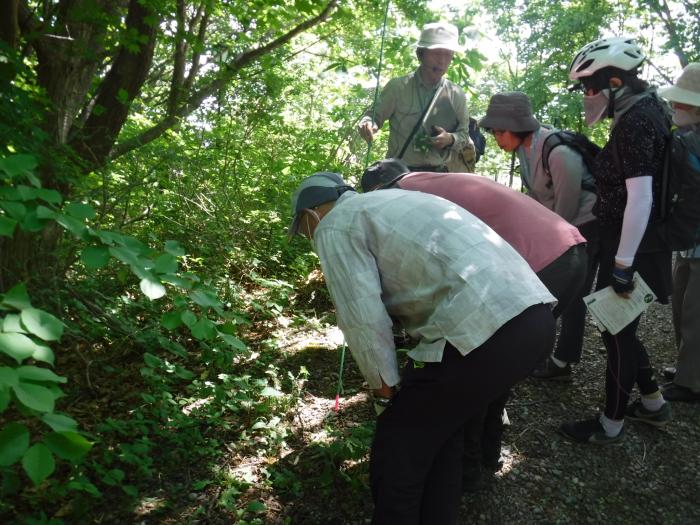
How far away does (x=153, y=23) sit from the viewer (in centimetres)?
367

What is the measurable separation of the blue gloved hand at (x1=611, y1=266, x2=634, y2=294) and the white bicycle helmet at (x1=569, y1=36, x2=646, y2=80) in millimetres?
961

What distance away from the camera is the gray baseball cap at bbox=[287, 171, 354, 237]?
2.06m

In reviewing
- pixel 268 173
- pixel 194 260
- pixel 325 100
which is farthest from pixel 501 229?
pixel 325 100

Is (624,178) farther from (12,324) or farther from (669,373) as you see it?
(12,324)

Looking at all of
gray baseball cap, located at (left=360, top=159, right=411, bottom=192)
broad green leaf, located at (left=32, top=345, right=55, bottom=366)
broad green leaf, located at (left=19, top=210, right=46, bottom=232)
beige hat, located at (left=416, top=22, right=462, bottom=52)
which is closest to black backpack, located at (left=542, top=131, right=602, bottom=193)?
gray baseball cap, located at (left=360, top=159, right=411, bottom=192)

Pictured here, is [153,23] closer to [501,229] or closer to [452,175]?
[452,175]

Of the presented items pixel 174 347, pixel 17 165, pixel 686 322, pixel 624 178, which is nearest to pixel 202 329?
pixel 17 165

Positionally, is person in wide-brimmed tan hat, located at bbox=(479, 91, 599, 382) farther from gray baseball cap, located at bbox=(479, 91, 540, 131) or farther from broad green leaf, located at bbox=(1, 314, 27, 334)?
broad green leaf, located at bbox=(1, 314, 27, 334)

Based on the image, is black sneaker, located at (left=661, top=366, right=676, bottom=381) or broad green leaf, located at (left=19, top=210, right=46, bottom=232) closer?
broad green leaf, located at (left=19, top=210, right=46, bottom=232)

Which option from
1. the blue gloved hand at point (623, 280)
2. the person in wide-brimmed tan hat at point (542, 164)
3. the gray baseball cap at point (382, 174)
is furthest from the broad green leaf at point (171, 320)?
the person in wide-brimmed tan hat at point (542, 164)

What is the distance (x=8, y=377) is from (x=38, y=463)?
0.18 metres

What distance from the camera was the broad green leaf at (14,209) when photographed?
4.22 feet

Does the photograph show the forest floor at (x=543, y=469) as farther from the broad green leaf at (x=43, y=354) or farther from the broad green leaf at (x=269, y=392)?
the broad green leaf at (x=43, y=354)

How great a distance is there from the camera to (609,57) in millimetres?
2715
